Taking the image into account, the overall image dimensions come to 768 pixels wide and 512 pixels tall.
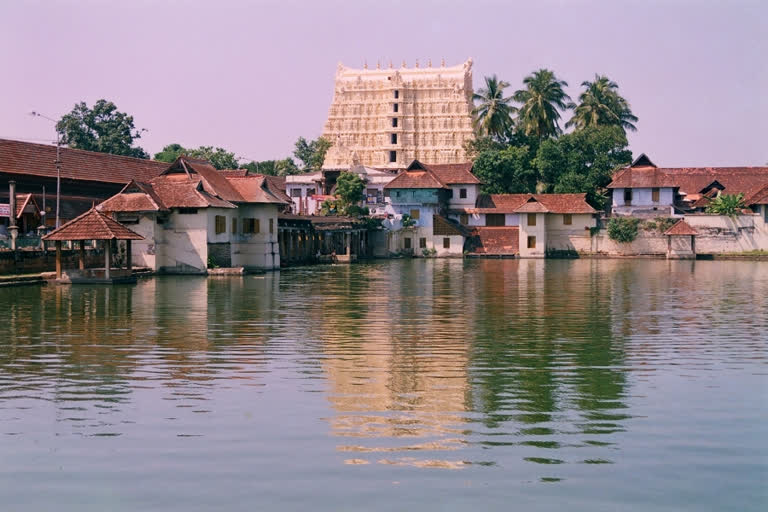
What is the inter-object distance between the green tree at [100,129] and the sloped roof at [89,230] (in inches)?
1912

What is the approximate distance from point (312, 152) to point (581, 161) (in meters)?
41.7

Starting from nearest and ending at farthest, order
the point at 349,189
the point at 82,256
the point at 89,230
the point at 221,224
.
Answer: the point at 89,230 → the point at 82,256 → the point at 221,224 → the point at 349,189

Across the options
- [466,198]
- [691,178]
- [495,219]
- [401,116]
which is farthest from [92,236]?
[401,116]

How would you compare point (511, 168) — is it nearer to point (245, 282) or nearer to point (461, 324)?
point (245, 282)

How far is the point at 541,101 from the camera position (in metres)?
76.6

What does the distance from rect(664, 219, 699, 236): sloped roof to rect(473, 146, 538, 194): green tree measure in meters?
13.4

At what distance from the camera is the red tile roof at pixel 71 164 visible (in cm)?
4600

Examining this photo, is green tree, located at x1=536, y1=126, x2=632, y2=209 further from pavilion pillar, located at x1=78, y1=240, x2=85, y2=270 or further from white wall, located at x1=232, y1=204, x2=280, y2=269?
pavilion pillar, located at x1=78, y1=240, x2=85, y2=270

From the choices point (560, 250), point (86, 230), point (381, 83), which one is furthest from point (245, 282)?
point (381, 83)

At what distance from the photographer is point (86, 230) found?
36.5 meters

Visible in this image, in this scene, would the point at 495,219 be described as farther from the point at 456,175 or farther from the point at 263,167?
the point at 263,167

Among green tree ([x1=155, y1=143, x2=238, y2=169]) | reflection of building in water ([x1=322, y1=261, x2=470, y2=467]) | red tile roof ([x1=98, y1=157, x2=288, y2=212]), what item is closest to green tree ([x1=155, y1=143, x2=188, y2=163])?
green tree ([x1=155, y1=143, x2=238, y2=169])

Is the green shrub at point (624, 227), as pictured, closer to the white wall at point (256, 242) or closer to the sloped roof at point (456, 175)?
the sloped roof at point (456, 175)

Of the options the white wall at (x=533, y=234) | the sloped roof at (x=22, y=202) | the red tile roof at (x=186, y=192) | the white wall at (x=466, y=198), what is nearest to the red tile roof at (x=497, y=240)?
the white wall at (x=533, y=234)
